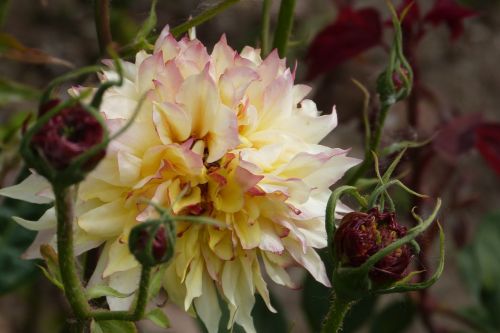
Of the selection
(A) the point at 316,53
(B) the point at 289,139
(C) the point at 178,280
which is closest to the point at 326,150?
(B) the point at 289,139

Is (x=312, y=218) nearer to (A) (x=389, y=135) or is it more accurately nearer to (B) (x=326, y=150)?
(B) (x=326, y=150)

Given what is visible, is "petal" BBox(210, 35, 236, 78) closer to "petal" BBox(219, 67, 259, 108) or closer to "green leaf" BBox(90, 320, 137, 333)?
"petal" BBox(219, 67, 259, 108)

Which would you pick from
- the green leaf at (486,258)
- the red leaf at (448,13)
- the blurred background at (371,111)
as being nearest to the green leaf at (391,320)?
the blurred background at (371,111)

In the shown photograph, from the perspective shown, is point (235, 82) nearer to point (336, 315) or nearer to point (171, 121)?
point (171, 121)

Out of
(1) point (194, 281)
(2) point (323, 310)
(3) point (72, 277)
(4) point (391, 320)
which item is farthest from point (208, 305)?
(4) point (391, 320)

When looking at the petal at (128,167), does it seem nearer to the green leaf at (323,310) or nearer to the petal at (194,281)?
the petal at (194,281)

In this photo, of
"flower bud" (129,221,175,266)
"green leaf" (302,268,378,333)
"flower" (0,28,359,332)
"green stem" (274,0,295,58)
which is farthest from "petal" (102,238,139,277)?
"green leaf" (302,268,378,333)
